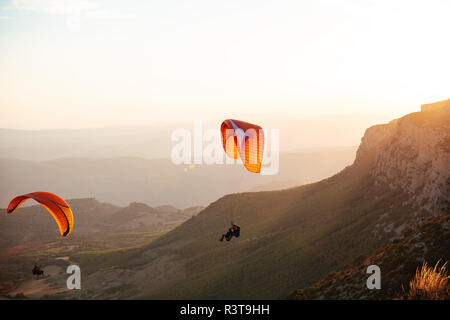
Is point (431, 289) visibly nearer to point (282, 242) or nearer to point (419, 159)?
point (419, 159)

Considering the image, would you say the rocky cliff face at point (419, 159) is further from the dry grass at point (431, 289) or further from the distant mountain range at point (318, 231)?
the dry grass at point (431, 289)

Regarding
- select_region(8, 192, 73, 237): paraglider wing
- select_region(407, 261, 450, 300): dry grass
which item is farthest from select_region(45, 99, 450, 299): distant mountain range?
select_region(8, 192, 73, 237): paraglider wing

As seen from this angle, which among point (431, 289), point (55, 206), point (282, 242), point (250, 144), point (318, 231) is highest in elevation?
point (250, 144)

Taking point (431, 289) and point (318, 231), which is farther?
point (318, 231)

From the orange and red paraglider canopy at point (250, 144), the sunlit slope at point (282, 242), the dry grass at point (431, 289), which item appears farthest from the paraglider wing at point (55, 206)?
the dry grass at point (431, 289)

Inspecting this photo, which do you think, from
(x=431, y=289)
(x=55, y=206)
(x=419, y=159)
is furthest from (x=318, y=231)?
(x=431, y=289)

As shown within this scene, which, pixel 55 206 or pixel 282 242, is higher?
pixel 55 206

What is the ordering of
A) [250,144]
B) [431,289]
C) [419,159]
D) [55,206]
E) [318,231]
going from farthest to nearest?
1. [318,231]
2. [419,159]
3. [55,206]
4. [250,144]
5. [431,289]
